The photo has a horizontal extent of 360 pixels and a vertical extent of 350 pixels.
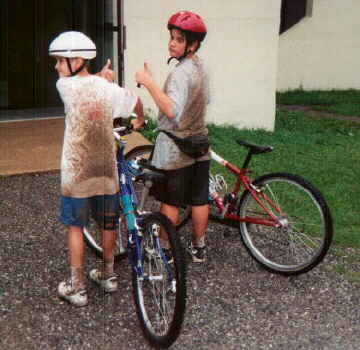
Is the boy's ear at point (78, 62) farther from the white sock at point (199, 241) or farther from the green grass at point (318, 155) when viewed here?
the green grass at point (318, 155)

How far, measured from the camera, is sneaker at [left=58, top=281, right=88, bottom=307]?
13.1 ft

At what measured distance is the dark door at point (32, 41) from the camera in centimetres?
1113

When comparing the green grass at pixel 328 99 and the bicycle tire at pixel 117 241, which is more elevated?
the bicycle tire at pixel 117 241

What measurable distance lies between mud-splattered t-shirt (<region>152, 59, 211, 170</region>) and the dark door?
6.96 meters

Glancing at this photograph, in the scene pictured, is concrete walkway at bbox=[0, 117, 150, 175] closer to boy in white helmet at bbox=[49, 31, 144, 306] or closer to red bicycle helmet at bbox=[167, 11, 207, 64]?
boy in white helmet at bbox=[49, 31, 144, 306]

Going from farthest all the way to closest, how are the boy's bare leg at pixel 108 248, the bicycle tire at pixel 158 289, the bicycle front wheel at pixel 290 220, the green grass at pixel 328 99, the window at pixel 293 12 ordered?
1. the window at pixel 293 12
2. the green grass at pixel 328 99
3. the bicycle front wheel at pixel 290 220
4. the boy's bare leg at pixel 108 248
5. the bicycle tire at pixel 158 289

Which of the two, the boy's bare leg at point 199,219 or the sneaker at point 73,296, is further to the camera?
the boy's bare leg at point 199,219

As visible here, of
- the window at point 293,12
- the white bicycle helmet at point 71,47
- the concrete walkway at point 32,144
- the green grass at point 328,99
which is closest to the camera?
the white bicycle helmet at point 71,47

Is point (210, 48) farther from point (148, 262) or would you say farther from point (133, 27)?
point (148, 262)

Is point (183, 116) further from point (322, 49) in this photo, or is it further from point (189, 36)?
point (322, 49)

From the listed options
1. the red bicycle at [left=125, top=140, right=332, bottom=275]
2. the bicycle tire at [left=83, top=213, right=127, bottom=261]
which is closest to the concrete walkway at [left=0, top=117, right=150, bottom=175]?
the bicycle tire at [left=83, top=213, right=127, bottom=261]

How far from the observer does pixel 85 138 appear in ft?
12.1

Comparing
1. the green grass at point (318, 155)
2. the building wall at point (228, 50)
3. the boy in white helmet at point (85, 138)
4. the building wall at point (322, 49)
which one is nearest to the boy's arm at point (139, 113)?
the boy in white helmet at point (85, 138)

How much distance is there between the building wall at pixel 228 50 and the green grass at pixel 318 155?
38 centimetres
